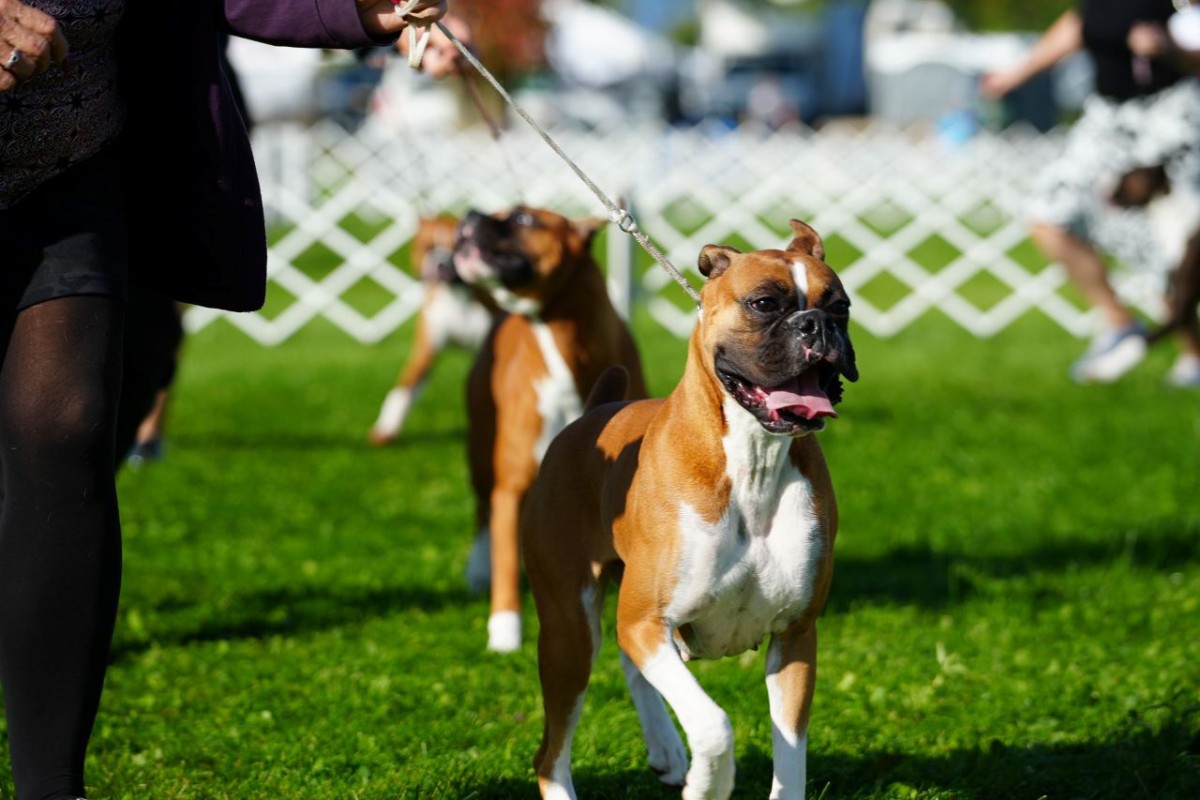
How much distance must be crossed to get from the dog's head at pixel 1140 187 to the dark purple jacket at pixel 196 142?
7096 millimetres

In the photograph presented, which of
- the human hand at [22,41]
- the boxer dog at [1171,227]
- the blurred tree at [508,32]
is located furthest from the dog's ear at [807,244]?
the blurred tree at [508,32]

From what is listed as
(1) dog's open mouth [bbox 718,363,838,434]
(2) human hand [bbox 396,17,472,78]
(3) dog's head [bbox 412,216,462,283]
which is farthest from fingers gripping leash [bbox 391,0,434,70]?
(3) dog's head [bbox 412,216,462,283]

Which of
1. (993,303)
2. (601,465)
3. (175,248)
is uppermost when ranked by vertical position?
(175,248)

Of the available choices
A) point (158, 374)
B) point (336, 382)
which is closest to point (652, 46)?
point (336, 382)

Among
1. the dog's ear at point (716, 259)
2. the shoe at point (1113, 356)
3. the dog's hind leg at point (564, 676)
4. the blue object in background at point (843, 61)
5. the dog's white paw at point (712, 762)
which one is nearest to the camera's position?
the dog's white paw at point (712, 762)

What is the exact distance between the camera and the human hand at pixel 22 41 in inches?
99.1

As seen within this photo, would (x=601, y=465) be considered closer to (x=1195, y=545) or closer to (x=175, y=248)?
(x=175, y=248)

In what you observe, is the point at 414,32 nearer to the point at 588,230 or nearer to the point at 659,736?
the point at 659,736

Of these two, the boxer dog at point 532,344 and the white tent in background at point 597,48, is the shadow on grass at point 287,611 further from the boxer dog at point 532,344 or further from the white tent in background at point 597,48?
the white tent in background at point 597,48

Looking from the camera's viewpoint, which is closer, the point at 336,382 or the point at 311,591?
the point at 311,591

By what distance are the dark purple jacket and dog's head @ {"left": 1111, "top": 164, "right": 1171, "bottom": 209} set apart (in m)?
7.10

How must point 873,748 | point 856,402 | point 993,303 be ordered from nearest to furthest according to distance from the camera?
point 873,748, point 856,402, point 993,303

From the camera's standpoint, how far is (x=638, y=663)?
3035 millimetres

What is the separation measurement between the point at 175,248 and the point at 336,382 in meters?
7.50
